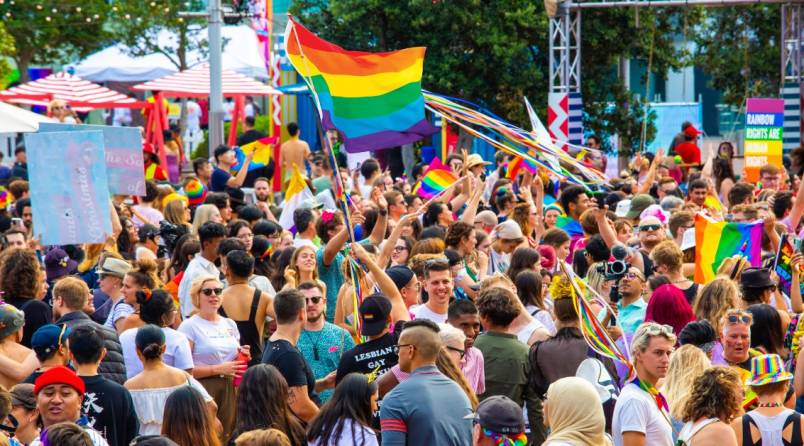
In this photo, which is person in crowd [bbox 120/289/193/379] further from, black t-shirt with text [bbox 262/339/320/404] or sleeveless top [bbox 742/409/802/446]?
sleeveless top [bbox 742/409/802/446]

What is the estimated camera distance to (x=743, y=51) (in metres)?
33.0

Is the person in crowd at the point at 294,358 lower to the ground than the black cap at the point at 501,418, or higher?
lower

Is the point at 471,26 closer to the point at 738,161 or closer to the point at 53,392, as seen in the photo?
the point at 738,161

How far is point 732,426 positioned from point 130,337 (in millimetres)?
3477

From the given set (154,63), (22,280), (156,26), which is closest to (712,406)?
(22,280)

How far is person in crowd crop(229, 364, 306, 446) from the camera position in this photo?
20.7 feet

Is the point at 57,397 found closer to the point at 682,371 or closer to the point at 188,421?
the point at 188,421

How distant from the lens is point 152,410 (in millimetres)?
7066

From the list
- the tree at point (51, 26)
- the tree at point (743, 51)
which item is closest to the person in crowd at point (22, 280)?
the tree at point (743, 51)

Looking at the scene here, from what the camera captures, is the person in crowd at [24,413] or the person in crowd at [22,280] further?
the person in crowd at [22,280]

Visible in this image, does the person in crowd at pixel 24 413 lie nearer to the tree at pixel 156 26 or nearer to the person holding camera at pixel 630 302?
the person holding camera at pixel 630 302

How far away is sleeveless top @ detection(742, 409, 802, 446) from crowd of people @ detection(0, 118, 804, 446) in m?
0.01

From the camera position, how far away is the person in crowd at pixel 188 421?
6.14m

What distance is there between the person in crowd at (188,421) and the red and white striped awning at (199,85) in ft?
62.9
